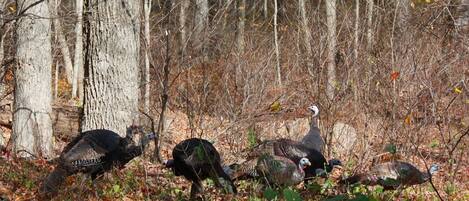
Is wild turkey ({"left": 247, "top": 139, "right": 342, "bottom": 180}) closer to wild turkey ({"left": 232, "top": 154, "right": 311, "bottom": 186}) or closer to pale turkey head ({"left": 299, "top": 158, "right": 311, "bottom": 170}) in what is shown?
pale turkey head ({"left": 299, "top": 158, "right": 311, "bottom": 170})

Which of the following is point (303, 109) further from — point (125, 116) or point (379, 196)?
point (379, 196)

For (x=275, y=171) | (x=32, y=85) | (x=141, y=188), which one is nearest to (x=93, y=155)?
(x=141, y=188)

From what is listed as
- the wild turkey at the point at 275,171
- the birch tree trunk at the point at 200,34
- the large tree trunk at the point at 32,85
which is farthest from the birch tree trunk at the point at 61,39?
the wild turkey at the point at 275,171

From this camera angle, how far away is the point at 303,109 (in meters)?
12.3

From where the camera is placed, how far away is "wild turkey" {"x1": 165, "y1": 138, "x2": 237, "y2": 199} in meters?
6.79

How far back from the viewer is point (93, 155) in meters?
7.42

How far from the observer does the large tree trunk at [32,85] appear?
10008 millimetres

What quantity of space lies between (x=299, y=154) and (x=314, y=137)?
1435 mm

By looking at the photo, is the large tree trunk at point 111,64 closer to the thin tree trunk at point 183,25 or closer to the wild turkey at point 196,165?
the thin tree trunk at point 183,25

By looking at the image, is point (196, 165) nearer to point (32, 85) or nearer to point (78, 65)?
point (32, 85)

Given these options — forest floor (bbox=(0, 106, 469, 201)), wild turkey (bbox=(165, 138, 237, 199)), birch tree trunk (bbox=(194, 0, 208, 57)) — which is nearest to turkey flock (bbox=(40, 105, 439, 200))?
wild turkey (bbox=(165, 138, 237, 199))

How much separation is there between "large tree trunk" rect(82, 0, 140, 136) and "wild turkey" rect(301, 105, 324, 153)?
8.68 feet

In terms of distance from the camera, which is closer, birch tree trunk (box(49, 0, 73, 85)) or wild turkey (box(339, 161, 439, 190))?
wild turkey (box(339, 161, 439, 190))

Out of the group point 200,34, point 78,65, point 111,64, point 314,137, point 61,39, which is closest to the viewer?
→ point 111,64
